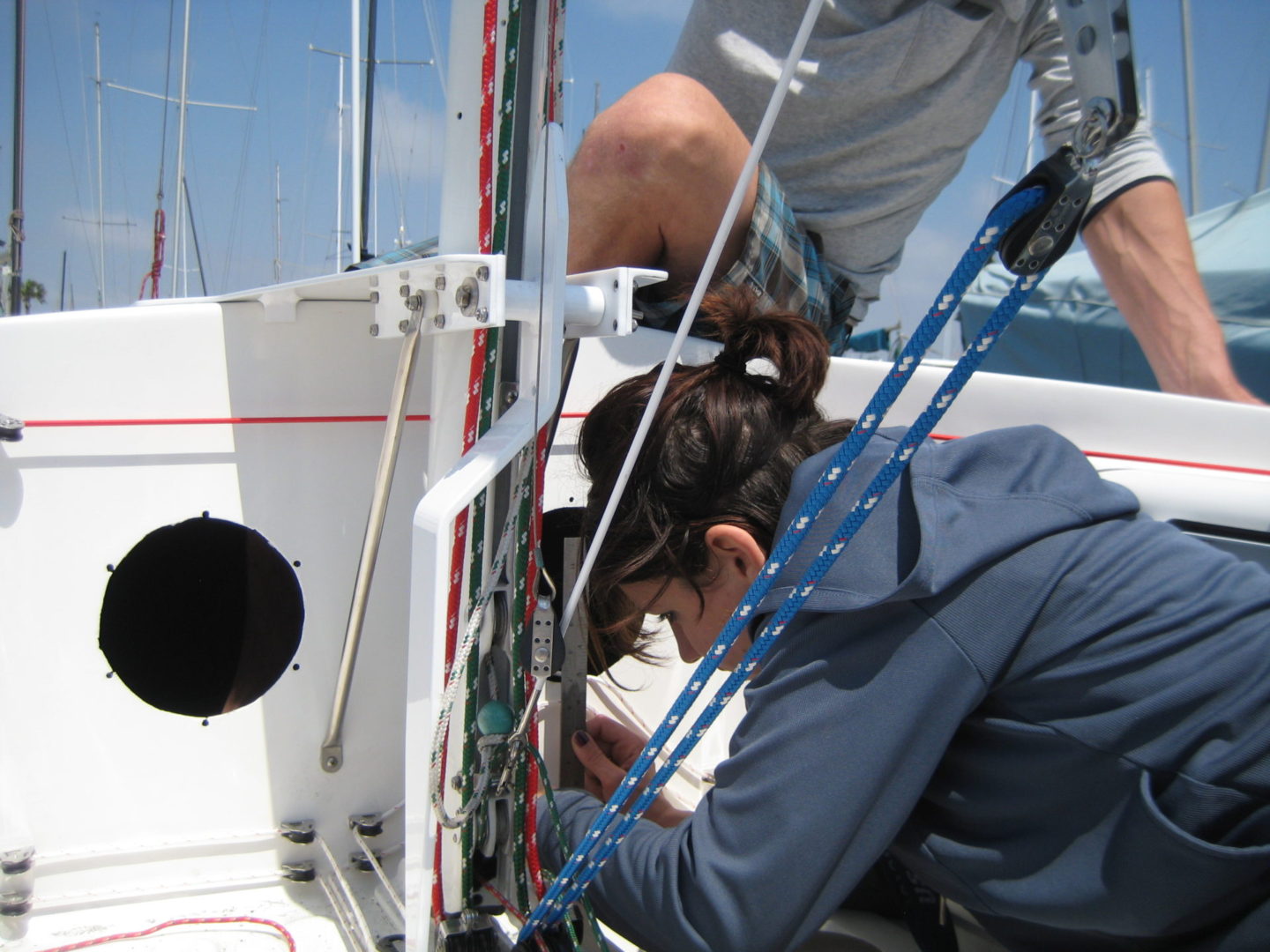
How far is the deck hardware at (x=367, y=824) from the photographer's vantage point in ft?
4.58

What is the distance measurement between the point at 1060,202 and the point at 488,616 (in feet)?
2.21

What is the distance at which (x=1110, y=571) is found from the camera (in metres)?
0.83

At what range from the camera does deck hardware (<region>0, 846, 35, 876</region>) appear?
1255 mm

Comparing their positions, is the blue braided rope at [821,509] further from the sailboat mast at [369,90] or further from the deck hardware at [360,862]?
the sailboat mast at [369,90]

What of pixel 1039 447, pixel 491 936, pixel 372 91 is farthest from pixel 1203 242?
pixel 372 91

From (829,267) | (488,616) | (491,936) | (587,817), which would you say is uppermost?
(829,267)

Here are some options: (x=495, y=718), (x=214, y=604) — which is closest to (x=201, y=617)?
(x=214, y=604)

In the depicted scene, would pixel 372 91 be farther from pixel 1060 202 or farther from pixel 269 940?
pixel 1060 202

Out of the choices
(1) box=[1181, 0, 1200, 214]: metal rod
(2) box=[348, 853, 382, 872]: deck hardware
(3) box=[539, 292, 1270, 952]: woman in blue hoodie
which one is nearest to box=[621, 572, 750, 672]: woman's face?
(3) box=[539, 292, 1270, 952]: woman in blue hoodie

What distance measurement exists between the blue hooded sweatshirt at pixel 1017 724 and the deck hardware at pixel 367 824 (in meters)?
0.65

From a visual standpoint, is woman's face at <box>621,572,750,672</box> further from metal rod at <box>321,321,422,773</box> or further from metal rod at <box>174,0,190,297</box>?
metal rod at <box>174,0,190,297</box>

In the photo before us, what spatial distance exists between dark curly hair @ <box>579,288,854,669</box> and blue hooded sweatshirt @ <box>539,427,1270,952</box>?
14cm

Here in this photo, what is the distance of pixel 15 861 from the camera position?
1255mm

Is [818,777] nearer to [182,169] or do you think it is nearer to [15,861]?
[15,861]
